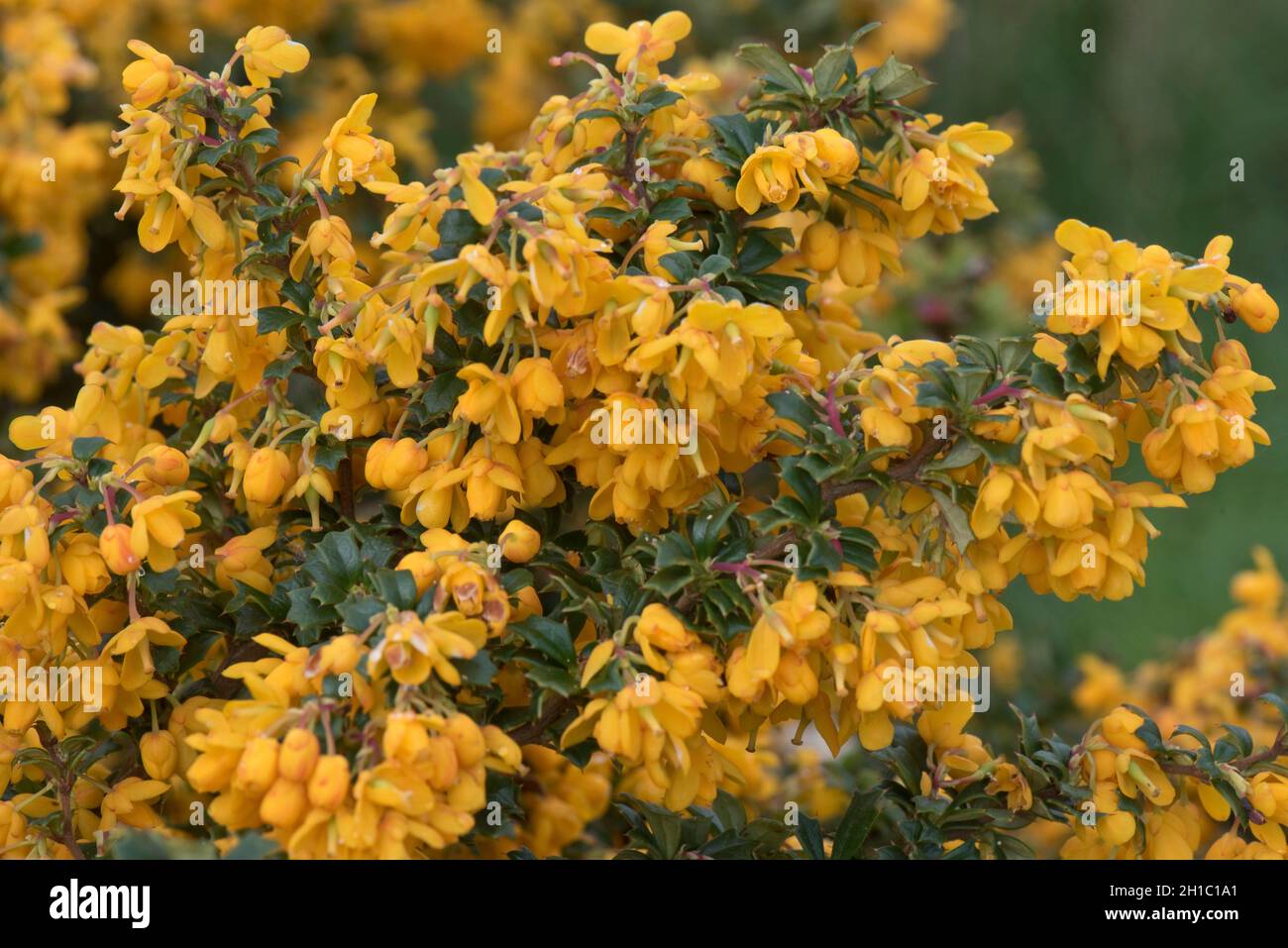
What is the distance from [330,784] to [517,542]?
32cm

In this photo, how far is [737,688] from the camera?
4.09ft

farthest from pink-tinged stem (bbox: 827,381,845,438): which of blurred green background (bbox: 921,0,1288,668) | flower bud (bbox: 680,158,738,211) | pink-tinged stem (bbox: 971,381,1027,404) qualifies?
blurred green background (bbox: 921,0,1288,668)

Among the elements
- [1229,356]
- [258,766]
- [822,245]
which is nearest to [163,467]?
[258,766]

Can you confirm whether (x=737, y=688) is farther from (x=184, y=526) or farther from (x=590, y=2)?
(x=590, y=2)

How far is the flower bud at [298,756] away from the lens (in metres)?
1.10

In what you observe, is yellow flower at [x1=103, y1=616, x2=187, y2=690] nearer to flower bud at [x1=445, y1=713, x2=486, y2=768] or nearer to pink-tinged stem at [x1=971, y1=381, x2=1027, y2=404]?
flower bud at [x1=445, y1=713, x2=486, y2=768]

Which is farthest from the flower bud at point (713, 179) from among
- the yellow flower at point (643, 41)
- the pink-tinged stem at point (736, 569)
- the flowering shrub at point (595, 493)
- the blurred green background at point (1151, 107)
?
the blurred green background at point (1151, 107)

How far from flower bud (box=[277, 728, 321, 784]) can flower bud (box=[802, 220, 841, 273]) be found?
0.76m

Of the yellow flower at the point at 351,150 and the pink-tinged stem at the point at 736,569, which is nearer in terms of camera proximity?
the pink-tinged stem at the point at 736,569

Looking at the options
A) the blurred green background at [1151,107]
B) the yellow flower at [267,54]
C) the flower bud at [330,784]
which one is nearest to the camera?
the flower bud at [330,784]

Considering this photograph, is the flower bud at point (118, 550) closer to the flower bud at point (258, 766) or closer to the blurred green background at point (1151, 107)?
the flower bud at point (258, 766)

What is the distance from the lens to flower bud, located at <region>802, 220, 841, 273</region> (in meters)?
1.53

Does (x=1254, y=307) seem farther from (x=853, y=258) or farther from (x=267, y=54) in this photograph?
(x=267, y=54)
